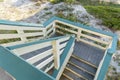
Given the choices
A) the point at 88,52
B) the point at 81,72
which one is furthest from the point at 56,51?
the point at 88,52

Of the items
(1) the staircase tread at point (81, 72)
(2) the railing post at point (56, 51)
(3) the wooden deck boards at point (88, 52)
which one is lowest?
(1) the staircase tread at point (81, 72)

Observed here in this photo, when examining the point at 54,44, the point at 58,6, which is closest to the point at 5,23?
the point at 54,44

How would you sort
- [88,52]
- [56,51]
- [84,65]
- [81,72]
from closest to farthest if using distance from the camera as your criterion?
[56,51], [81,72], [84,65], [88,52]

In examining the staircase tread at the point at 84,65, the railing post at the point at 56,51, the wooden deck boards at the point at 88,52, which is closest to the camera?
the railing post at the point at 56,51

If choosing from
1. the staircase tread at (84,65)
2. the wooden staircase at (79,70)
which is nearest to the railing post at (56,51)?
the wooden staircase at (79,70)

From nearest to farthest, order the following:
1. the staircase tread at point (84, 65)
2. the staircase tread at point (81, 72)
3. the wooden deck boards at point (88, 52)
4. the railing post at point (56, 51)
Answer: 1. the railing post at point (56, 51)
2. the staircase tread at point (81, 72)
3. the staircase tread at point (84, 65)
4. the wooden deck boards at point (88, 52)

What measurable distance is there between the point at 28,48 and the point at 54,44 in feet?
2.40

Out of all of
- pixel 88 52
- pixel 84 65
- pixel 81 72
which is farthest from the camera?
pixel 88 52

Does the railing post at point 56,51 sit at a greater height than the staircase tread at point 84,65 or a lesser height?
greater

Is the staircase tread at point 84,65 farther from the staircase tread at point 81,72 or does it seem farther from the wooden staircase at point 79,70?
the staircase tread at point 81,72

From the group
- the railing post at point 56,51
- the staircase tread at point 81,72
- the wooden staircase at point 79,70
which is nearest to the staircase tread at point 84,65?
the wooden staircase at point 79,70

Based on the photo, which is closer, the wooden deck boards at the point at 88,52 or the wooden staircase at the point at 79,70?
the wooden staircase at the point at 79,70

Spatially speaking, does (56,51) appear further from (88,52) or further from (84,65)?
(88,52)

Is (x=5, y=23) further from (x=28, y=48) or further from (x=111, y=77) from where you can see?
(x=111, y=77)
